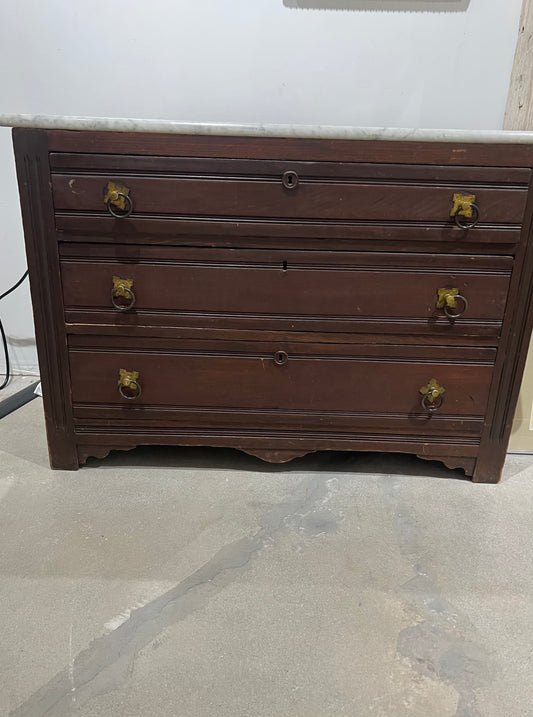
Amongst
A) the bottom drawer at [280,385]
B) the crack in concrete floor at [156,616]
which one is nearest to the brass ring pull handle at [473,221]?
the bottom drawer at [280,385]

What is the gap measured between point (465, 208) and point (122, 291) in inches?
33.3

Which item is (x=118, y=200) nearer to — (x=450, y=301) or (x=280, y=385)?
(x=280, y=385)

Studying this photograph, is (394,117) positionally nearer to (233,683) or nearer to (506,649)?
(506,649)

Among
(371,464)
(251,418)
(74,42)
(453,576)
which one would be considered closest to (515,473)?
(371,464)

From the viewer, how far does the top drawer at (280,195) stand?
1.14 meters

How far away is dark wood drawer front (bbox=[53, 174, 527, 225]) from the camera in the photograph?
3.78 ft

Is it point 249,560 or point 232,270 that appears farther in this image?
point 232,270

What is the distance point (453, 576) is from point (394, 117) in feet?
4.65

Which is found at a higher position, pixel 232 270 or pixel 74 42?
pixel 74 42

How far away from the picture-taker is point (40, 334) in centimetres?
127

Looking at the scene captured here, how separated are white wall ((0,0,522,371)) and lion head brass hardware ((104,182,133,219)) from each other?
69 cm

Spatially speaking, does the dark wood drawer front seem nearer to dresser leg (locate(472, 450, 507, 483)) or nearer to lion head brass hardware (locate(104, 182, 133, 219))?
lion head brass hardware (locate(104, 182, 133, 219))

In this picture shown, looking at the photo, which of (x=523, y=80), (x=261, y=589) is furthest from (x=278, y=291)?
(x=523, y=80)

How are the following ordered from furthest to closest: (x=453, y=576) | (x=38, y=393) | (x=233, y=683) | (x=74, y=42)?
(x=38, y=393)
(x=74, y=42)
(x=453, y=576)
(x=233, y=683)
